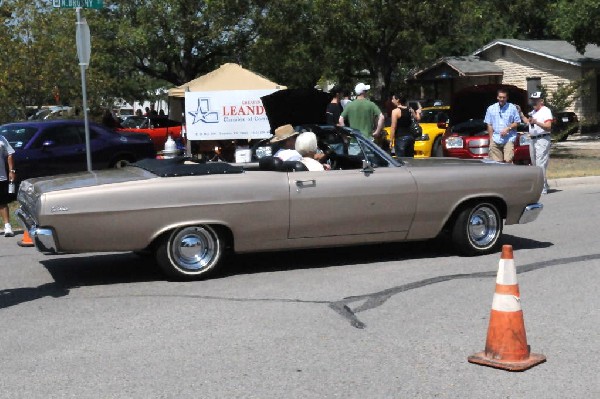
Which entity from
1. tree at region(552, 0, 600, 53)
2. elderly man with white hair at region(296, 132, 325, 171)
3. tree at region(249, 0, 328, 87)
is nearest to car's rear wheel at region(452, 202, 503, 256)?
elderly man with white hair at region(296, 132, 325, 171)

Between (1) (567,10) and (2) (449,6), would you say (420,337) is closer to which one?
(2) (449,6)

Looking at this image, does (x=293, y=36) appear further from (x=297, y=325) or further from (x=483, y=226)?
(x=297, y=325)

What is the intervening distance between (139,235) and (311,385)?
10.3ft

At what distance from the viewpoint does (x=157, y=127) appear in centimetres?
3173

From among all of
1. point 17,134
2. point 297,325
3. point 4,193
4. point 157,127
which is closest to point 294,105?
point 17,134

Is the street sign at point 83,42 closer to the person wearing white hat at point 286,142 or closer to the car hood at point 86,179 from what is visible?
the person wearing white hat at point 286,142

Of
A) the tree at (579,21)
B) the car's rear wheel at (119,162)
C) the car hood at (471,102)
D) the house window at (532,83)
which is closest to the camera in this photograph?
the car's rear wheel at (119,162)

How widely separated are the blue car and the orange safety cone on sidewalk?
39.9 feet

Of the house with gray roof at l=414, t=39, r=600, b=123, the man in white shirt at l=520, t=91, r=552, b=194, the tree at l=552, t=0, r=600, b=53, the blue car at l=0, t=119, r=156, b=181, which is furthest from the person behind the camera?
the house with gray roof at l=414, t=39, r=600, b=123

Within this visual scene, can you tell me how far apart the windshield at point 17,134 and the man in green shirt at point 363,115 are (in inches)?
245

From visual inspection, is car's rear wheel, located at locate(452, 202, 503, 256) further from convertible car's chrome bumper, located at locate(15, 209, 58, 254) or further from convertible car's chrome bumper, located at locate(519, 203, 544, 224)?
convertible car's chrome bumper, located at locate(15, 209, 58, 254)

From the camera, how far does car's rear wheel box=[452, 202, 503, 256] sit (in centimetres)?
916

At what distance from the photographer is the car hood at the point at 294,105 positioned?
15328mm

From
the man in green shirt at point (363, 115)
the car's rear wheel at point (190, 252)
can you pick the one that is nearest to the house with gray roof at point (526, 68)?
the man in green shirt at point (363, 115)
